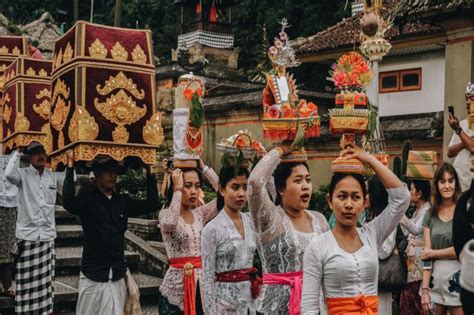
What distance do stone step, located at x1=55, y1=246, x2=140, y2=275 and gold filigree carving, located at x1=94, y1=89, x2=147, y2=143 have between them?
477 cm

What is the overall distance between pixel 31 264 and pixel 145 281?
2241mm

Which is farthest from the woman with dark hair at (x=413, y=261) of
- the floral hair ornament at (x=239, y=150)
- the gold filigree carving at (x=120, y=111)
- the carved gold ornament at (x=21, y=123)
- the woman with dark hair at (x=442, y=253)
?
the carved gold ornament at (x=21, y=123)

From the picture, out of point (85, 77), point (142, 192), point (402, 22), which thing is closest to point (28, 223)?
point (85, 77)

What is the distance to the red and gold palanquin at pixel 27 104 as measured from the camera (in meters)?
8.40

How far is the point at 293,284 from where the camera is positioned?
5.54 m

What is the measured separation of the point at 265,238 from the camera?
5.59 metres

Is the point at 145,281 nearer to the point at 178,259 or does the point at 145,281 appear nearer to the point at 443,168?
the point at 178,259

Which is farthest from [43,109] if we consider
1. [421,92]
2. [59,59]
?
[421,92]

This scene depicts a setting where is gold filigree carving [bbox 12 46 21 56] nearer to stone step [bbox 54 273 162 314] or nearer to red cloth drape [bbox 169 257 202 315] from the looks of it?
stone step [bbox 54 273 162 314]

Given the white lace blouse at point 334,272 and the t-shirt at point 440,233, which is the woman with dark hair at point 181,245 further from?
the white lace blouse at point 334,272

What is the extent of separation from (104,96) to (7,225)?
4145 mm

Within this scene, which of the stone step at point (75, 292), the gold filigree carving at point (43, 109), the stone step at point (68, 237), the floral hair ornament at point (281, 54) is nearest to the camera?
the floral hair ornament at point (281, 54)

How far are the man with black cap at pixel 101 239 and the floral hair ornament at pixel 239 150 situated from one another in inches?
41.4

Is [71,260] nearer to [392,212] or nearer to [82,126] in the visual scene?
[82,126]
